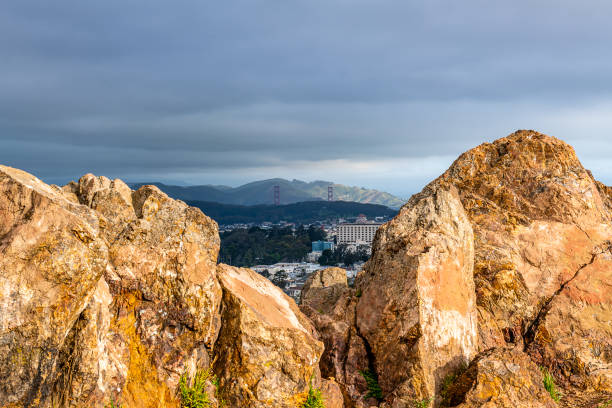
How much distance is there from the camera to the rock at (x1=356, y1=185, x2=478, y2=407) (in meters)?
9.81

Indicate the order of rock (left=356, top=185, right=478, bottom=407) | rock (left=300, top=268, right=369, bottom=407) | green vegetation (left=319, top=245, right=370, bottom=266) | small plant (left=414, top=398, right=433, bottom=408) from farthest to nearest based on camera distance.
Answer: green vegetation (left=319, top=245, right=370, bottom=266)
rock (left=300, top=268, right=369, bottom=407)
rock (left=356, top=185, right=478, bottom=407)
small plant (left=414, top=398, right=433, bottom=408)

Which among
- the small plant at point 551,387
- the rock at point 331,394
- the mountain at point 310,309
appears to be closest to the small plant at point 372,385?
the mountain at point 310,309

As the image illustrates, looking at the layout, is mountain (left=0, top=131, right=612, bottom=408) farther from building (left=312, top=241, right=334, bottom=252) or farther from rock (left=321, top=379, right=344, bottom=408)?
building (left=312, top=241, right=334, bottom=252)

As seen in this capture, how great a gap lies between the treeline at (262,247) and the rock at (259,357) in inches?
4414

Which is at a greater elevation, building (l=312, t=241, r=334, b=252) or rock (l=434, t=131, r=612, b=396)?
rock (l=434, t=131, r=612, b=396)

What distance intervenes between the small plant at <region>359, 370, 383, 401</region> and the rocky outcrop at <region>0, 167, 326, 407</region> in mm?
1365

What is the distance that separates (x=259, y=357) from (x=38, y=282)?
4026 mm

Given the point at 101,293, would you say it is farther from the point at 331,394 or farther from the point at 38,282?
the point at 331,394

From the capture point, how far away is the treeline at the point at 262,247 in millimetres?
131750

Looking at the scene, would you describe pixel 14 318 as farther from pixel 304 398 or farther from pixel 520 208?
pixel 520 208

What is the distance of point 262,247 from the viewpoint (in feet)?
475

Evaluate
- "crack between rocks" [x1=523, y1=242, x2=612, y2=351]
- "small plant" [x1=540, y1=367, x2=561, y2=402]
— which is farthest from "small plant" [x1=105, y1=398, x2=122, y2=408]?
"crack between rocks" [x1=523, y1=242, x2=612, y2=351]

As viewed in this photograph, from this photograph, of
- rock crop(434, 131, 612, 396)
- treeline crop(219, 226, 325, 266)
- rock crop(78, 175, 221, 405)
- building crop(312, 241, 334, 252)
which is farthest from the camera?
building crop(312, 241, 334, 252)

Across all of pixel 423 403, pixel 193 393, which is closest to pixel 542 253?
pixel 423 403
